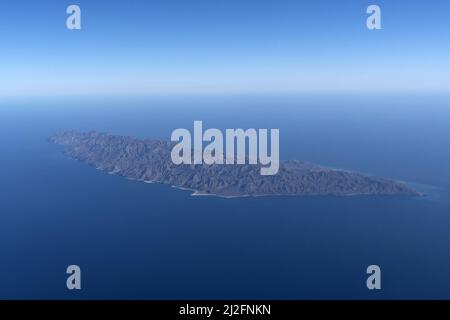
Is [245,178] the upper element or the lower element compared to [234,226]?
upper

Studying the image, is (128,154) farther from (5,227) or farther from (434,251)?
(434,251)

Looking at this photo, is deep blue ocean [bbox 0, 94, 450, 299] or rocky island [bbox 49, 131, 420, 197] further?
rocky island [bbox 49, 131, 420, 197]

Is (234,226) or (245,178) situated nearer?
(234,226)

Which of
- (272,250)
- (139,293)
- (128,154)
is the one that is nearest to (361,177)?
(272,250)

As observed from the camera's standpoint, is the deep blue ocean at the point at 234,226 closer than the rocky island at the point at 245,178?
Yes
